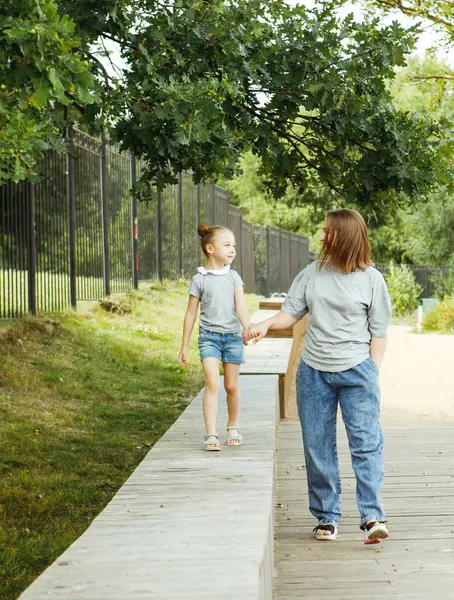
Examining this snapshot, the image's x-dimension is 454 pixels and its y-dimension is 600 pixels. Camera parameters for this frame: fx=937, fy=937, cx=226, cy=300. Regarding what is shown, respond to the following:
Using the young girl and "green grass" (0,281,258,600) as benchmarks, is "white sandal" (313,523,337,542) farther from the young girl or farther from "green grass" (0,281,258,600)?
"green grass" (0,281,258,600)

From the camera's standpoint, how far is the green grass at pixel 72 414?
233 inches

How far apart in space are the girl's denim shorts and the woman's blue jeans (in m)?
0.77

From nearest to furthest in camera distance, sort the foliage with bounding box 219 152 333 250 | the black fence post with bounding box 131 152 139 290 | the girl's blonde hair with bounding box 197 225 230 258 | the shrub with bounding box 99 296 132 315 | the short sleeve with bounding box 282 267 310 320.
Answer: the short sleeve with bounding box 282 267 310 320, the girl's blonde hair with bounding box 197 225 230 258, the shrub with bounding box 99 296 132 315, the black fence post with bounding box 131 152 139 290, the foliage with bounding box 219 152 333 250

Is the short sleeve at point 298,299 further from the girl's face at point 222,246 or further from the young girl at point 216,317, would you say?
the girl's face at point 222,246

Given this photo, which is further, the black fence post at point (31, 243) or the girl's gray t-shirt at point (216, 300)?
the black fence post at point (31, 243)

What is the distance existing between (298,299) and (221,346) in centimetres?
84

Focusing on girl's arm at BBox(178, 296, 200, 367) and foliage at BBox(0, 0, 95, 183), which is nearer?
foliage at BBox(0, 0, 95, 183)

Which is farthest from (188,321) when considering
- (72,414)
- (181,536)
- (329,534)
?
(72,414)

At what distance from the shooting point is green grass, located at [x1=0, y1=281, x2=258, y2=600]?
5910 millimetres

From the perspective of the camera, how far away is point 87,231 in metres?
13.8

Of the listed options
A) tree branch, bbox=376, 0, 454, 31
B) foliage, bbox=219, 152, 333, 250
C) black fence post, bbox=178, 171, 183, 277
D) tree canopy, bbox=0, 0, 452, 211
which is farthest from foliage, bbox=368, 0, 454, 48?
foliage, bbox=219, 152, 333, 250

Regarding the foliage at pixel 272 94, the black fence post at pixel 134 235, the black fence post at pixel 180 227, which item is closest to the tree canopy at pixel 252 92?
the foliage at pixel 272 94

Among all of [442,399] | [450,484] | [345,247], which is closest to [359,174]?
[450,484]

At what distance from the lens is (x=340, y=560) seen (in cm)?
485
